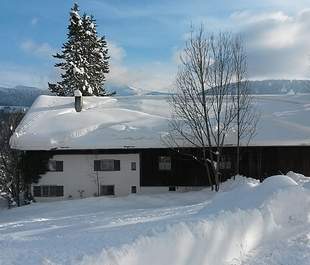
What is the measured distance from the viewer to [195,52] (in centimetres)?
2648

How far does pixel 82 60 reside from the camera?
149 feet

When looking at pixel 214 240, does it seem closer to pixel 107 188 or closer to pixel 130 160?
pixel 130 160

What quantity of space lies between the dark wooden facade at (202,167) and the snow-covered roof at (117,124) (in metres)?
0.99

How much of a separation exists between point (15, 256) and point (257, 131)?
75.7ft

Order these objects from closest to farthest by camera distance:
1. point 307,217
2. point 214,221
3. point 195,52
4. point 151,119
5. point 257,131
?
1. point 214,221
2. point 307,217
3. point 195,52
4. point 257,131
5. point 151,119

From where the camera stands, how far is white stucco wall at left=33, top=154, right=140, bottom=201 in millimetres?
29047

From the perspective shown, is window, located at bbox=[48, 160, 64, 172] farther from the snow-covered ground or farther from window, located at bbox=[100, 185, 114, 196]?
the snow-covered ground

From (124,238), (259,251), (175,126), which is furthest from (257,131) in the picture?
(124,238)

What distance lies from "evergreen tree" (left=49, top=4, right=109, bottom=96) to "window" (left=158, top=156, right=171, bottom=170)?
16.0 metres

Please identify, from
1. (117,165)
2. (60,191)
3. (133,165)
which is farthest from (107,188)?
(60,191)

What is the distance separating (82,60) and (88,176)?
62.3ft

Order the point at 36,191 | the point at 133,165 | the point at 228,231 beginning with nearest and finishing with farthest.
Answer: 1. the point at 228,231
2. the point at 133,165
3. the point at 36,191

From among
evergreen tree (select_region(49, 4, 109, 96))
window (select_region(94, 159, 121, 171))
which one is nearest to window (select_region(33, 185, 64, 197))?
window (select_region(94, 159, 121, 171))

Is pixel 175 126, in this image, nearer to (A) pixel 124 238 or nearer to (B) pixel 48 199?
(B) pixel 48 199
